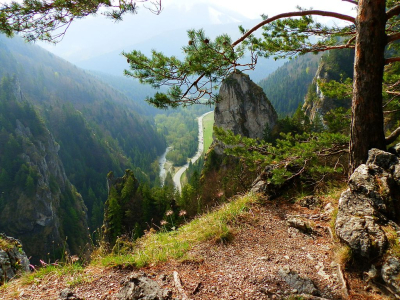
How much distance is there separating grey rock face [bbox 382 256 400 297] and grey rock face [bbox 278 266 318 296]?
821 mm

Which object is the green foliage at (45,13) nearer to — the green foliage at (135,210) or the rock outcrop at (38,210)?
the green foliage at (135,210)

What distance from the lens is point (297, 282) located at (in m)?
3.25

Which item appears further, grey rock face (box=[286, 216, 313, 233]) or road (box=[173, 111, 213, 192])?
road (box=[173, 111, 213, 192])

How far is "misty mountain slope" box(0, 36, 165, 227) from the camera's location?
104363 mm

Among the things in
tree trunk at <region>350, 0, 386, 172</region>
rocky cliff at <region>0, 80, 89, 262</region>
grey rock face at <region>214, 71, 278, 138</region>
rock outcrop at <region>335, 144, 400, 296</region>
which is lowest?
rocky cliff at <region>0, 80, 89, 262</region>

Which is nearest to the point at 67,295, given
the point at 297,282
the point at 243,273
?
the point at 243,273

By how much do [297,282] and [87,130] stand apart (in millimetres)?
137852

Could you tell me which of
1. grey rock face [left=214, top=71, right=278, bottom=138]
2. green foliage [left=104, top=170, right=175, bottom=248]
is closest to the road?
grey rock face [left=214, top=71, right=278, bottom=138]

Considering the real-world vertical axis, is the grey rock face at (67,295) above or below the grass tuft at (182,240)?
above

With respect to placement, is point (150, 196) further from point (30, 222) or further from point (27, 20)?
point (30, 222)

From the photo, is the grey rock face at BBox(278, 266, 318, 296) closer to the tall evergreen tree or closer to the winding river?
the tall evergreen tree

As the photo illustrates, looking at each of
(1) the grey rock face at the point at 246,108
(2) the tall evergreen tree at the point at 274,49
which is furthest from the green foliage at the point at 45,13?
(1) the grey rock face at the point at 246,108

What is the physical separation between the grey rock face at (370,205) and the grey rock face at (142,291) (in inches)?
106

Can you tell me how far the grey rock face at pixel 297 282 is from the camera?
3.09 metres
